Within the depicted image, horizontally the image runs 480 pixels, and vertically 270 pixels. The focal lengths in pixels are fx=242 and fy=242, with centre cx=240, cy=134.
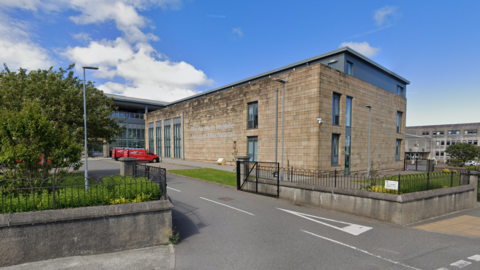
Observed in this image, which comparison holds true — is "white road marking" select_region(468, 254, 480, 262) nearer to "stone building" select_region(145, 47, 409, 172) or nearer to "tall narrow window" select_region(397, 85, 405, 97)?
"stone building" select_region(145, 47, 409, 172)

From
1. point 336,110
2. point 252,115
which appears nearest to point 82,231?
point 336,110

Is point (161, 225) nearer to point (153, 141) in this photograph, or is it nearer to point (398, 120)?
point (398, 120)

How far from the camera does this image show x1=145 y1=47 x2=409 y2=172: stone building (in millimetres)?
21312

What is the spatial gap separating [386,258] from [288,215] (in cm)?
409

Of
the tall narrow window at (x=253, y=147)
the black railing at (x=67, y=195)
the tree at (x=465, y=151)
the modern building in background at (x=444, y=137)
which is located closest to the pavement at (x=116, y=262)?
the black railing at (x=67, y=195)

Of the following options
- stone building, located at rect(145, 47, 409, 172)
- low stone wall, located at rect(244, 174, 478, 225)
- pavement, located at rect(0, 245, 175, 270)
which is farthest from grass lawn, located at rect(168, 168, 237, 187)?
pavement, located at rect(0, 245, 175, 270)

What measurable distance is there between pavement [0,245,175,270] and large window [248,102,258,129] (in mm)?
21358

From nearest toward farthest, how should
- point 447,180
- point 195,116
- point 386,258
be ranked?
point 386,258 < point 447,180 < point 195,116

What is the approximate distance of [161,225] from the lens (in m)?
6.59

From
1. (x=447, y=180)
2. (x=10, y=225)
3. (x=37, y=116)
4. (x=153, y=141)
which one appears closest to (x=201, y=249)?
(x=10, y=225)

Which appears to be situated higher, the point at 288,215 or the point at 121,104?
the point at 121,104

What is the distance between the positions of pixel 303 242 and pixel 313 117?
50.5 ft

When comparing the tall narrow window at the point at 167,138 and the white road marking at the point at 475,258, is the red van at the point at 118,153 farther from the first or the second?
the white road marking at the point at 475,258

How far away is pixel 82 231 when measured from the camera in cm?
577
